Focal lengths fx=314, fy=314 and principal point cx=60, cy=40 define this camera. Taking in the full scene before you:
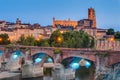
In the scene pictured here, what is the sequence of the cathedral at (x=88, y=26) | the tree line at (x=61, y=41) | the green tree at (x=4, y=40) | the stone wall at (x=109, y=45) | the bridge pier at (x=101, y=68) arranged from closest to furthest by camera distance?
the bridge pier at (x=101, y=68)
the tree line at (x=61, y=41)
the stone wall at (x=109, y=45)
the green tree at (x=4, y=40)
the cathedral at (x=88, y=26)

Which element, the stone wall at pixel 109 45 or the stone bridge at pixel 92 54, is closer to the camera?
the stone bridge at pixel 92 54

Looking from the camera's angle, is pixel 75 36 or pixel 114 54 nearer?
pixel 114 54

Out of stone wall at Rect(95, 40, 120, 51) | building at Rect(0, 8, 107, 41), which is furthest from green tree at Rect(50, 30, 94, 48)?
building at Rect(0, 8, 107, 41)

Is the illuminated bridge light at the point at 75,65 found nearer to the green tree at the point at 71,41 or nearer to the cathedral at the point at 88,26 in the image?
the green tree at the point at 71,41

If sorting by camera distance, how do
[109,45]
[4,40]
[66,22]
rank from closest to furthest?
1. [109,45]
2. [4,40]
3. [66,22]

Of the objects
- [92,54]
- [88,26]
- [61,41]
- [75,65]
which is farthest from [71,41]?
[88,26]

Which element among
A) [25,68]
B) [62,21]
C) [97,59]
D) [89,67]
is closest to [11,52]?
[89,67]

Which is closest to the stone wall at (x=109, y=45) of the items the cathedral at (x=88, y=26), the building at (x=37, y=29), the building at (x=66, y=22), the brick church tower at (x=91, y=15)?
the building at (x=37, y=29)

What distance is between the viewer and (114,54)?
23297mm

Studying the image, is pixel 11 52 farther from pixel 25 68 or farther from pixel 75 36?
pixel 25 68

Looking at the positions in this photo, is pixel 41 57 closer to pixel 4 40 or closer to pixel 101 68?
pixel 101 68

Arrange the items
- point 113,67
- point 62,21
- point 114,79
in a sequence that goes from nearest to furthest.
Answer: point 114,79 → point 113,67 → point 62,21

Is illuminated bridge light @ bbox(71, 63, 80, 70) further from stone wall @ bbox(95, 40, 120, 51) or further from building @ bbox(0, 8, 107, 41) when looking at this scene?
building @ bbox(0, 8, 107, 41)

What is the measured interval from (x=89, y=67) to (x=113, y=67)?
235 inches
